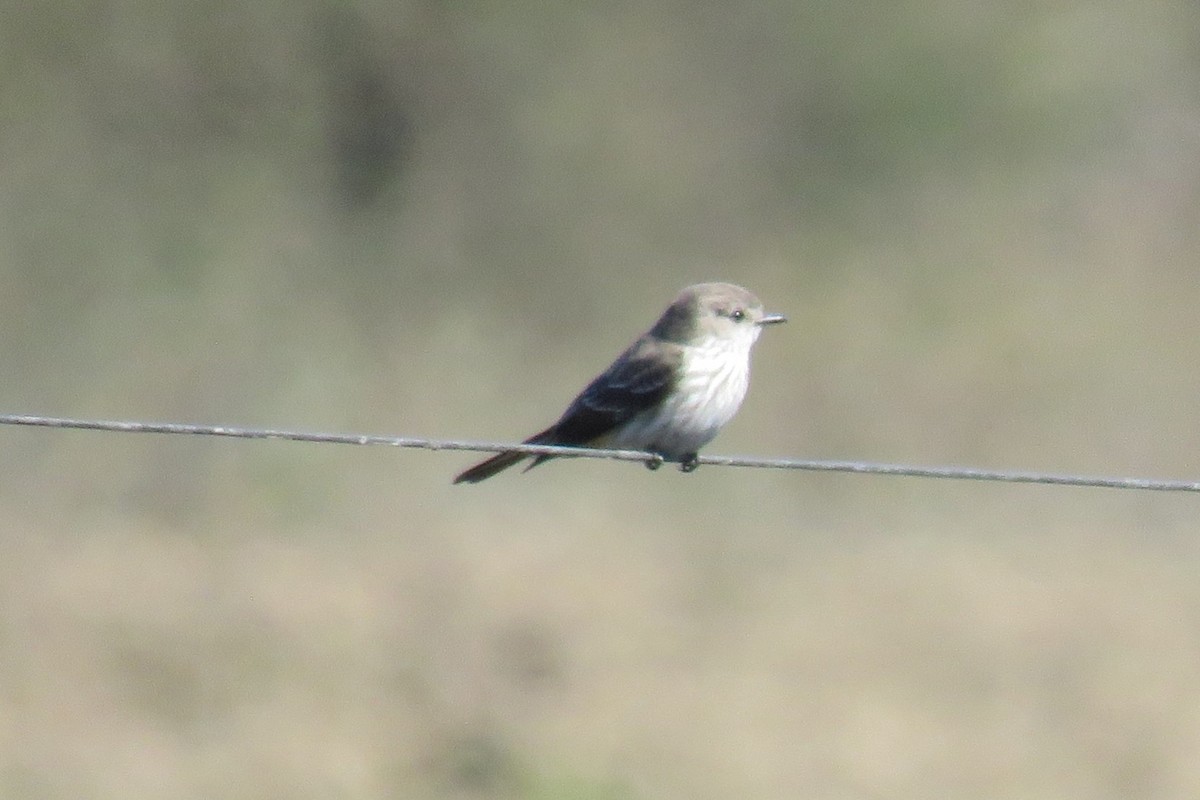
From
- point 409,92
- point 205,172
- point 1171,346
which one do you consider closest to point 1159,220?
point 1171,346

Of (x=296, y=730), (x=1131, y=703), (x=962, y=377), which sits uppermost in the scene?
(x=962, y=377)

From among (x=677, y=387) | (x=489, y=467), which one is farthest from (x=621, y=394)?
(x=489, y=467)

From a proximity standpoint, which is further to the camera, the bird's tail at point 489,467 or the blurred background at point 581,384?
the blurred background at point 581,384

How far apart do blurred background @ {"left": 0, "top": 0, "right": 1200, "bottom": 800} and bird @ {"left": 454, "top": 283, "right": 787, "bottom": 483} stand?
13.3 feet

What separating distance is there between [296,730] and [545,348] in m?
4.74

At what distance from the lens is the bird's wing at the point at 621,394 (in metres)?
7.78

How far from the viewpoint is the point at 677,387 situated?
7.74m

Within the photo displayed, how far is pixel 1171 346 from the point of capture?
15.6 metres

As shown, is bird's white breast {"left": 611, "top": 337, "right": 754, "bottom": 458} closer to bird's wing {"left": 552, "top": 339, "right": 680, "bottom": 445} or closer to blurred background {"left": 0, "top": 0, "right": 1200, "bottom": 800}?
bird's wing {"left": 552, "top": 339, "right": 680, "bottom": 445}

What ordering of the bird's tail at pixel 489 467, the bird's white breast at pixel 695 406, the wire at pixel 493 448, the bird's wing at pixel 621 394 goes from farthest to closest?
1. the bird's wing at pixel 621 394
2. the bird's white breast at pixel 695 406
3. the bird's tail at pixel 489 467
4. the wire at pixel 493 448

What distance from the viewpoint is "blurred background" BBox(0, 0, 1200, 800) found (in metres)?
12.2

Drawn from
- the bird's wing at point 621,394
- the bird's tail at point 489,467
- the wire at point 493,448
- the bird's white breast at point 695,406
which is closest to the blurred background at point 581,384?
the bird's wing at point 621,394

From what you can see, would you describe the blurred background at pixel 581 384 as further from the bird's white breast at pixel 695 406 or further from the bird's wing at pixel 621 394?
the bird's white breast at pixel 695 406

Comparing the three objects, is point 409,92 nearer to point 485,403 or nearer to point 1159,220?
point 485,403
